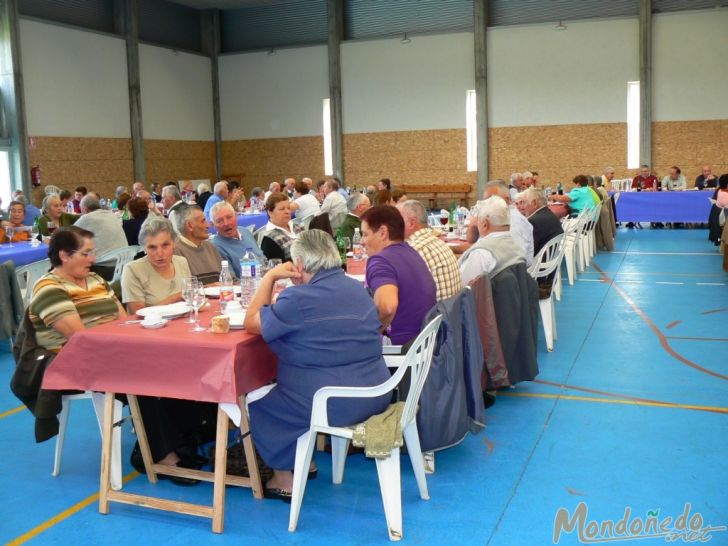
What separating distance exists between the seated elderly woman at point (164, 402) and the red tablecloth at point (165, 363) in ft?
1.32

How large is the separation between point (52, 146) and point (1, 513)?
13336 millimetres

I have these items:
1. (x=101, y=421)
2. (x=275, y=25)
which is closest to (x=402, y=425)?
(x=101, y=421)

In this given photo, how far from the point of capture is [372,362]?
10.2ft

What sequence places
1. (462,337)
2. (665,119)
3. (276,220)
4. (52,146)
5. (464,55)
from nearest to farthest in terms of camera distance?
(462,337) → (276,220) → (52,146) → (665,119) → (464,55)

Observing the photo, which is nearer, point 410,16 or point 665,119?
point 665,119

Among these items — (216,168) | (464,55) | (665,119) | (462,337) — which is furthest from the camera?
(216,168)

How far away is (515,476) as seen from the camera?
3607 millimetres

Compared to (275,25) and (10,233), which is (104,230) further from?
(275,25)

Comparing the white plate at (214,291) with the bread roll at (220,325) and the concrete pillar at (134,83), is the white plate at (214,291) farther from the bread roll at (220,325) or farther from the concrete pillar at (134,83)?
the concrete pillar at (134,83)

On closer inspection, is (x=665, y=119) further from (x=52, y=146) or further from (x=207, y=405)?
(x=207, y=405)

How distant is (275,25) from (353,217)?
13.5 meters

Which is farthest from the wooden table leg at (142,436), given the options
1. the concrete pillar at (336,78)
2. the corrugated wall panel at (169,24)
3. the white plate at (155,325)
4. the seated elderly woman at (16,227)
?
the corrugated wall panel at (169,24)

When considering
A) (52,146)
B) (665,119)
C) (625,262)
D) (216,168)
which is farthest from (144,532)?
(216,168)

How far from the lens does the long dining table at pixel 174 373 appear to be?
122 inches
